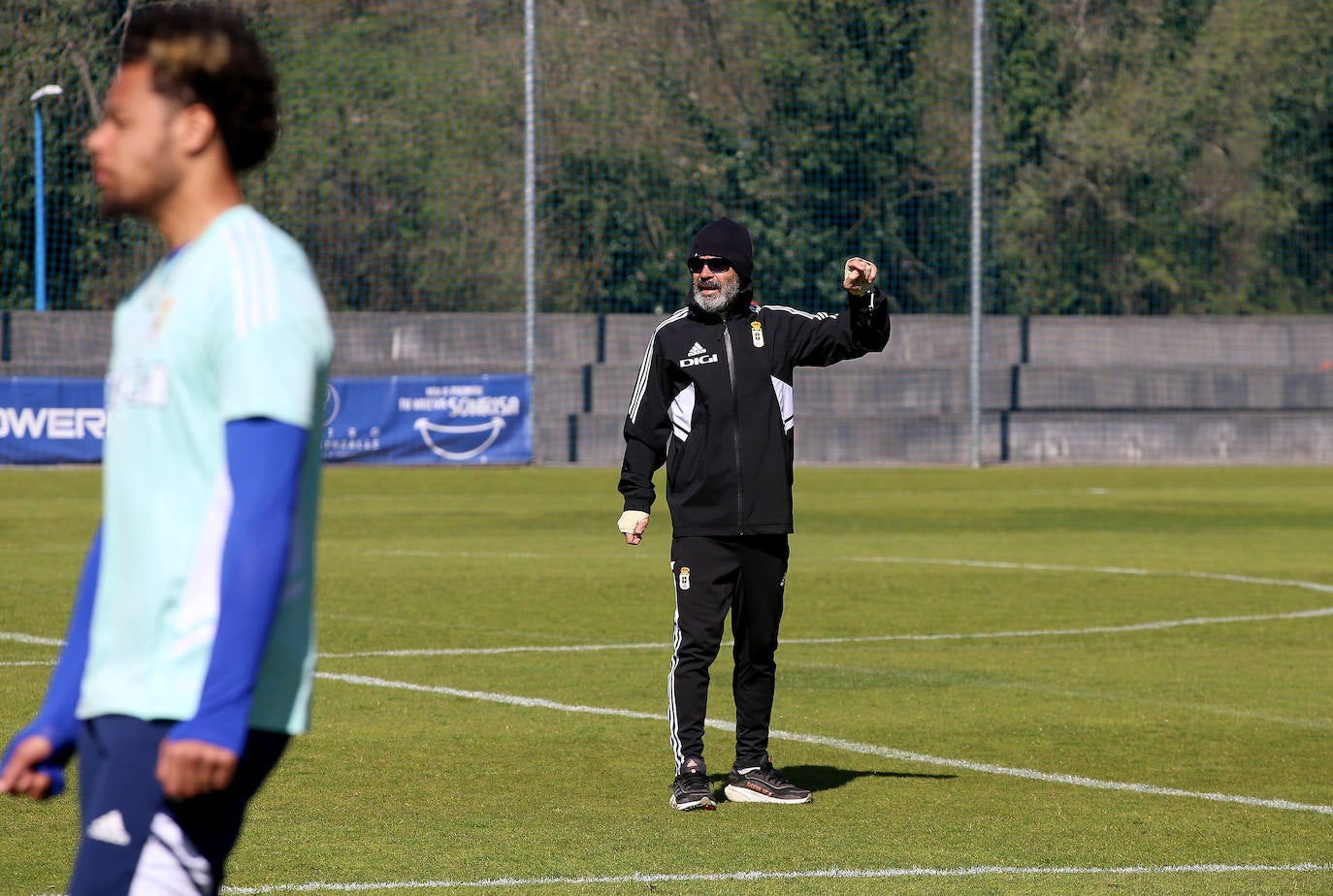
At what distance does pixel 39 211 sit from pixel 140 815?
3148 cm

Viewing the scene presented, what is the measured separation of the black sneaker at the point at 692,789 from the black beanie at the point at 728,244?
1698mm

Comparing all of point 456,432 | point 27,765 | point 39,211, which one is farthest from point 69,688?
point 39,211

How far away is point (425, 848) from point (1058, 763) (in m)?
2.87

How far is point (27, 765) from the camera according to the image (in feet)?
10.5

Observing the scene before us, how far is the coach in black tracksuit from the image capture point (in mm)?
7336

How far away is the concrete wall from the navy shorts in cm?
2765

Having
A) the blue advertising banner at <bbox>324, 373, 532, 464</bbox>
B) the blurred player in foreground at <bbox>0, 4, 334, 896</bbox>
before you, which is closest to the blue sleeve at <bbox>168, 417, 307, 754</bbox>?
the blurred player in foreground at <bbox>0, 4, 334, 896</bbox>

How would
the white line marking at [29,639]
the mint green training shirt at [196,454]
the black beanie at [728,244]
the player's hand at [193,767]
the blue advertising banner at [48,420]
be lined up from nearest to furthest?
1. the player's hand at [193,767]
2. the mint green training shirt at [196,454]
3. the black beanie at [728,244]
4. the white line marking at [29,639]
5. the blue advertising banner at [48,420]

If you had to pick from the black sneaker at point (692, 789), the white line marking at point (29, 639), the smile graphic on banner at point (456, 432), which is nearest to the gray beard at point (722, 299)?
the black sneaker at point (692, 789)

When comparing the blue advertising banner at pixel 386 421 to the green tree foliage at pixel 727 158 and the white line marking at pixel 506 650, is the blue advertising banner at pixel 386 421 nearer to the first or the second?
the green tree foliage at pixel 727 158

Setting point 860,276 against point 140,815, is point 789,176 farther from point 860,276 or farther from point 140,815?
point 140,815

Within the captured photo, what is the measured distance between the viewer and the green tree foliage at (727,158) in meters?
34.4

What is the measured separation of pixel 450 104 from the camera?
3584 cm

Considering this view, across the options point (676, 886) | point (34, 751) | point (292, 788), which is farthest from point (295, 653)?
point (292, 788)
